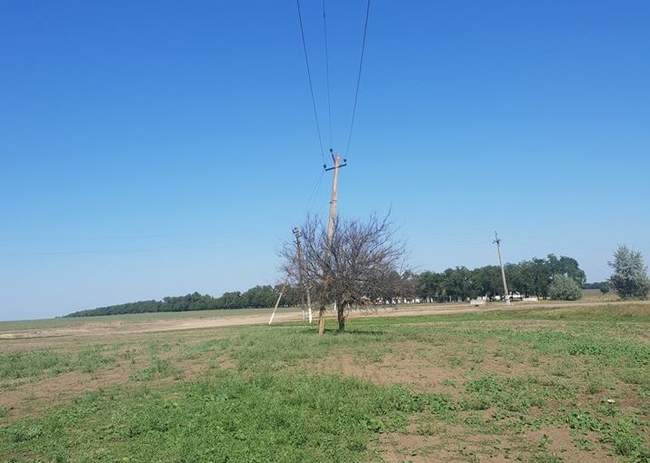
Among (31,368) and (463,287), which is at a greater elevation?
(463,287)

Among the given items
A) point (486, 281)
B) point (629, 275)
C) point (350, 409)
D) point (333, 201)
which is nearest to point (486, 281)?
point (486, 281)

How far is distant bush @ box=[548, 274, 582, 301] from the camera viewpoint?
4323 inches

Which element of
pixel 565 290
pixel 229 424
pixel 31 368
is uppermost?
pixel 565 290

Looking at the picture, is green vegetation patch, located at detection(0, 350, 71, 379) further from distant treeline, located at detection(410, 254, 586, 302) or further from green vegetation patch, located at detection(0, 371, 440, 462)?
distant treeline, located at detection(410, 254, 586, 302)

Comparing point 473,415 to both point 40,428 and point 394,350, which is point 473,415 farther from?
point 394,350

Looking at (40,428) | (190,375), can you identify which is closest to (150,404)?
(40,428)

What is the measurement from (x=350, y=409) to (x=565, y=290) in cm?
11011

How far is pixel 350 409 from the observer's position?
1067 centimetres

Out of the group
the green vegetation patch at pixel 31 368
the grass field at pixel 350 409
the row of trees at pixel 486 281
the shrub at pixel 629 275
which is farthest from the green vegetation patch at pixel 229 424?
the row of trees at pixel 486 281

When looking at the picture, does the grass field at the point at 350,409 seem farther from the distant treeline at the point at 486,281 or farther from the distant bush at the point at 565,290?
the distant treeline at the point at 486,281

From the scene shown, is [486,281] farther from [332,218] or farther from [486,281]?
[332,218]

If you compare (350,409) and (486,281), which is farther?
(486,281)

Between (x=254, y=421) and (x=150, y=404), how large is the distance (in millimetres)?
3464

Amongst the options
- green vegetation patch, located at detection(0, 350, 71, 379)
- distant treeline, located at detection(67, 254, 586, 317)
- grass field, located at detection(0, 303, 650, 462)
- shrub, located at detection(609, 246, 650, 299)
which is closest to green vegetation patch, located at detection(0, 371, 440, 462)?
grass field, located at detection(0, 303, 650, 462)
